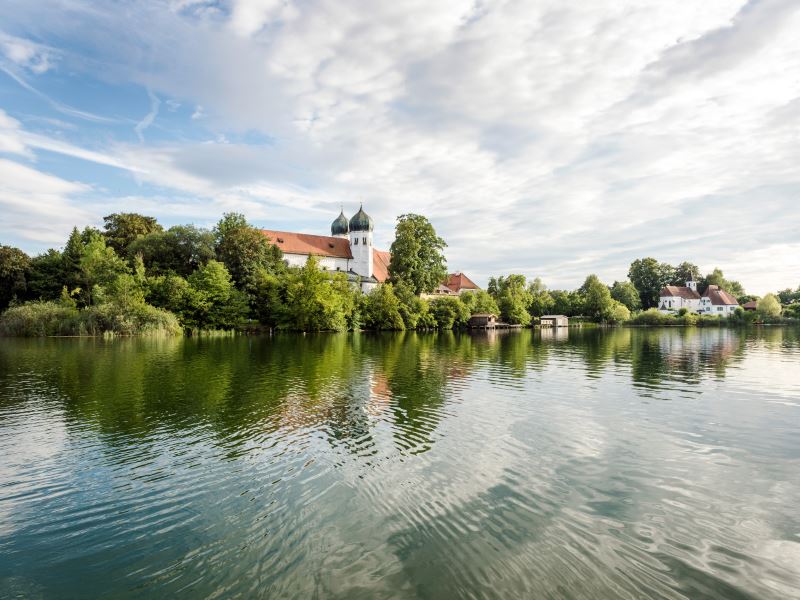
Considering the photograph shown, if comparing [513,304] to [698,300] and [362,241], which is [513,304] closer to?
[362,241]

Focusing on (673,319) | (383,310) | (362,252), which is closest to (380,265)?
(362,252)

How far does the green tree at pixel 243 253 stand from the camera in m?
70.8

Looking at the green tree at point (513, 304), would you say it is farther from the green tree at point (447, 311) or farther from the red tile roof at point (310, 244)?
the red tile roof at point (310, 244)

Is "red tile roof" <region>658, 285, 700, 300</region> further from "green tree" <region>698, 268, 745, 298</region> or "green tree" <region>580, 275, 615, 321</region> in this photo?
"green tree" <region>580, 275, 615, 321</region>

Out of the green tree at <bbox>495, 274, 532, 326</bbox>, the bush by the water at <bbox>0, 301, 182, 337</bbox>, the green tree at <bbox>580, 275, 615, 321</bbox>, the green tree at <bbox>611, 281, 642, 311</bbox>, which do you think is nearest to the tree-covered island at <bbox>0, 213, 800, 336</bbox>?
the bush by the water at <bbox>0, 301, 182, 337</bbox>

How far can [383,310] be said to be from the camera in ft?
251

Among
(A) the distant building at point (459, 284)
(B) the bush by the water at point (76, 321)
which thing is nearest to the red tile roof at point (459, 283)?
(A) the distant building at point (459, 284)

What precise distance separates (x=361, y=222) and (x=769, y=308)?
96.4 metres

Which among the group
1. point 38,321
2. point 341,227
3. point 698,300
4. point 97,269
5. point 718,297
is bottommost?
point 38,321

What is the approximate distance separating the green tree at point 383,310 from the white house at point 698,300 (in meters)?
92.6

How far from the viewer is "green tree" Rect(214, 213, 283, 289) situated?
70750 millimetres

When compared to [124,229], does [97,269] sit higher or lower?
lower

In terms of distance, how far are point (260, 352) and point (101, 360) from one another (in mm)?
10906

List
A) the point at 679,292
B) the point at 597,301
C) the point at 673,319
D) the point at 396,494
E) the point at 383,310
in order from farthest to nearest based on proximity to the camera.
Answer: the point at 679,292 → the point at 597,301 → the point at 673,319 → the point at 383,310 → the point at 396,494
